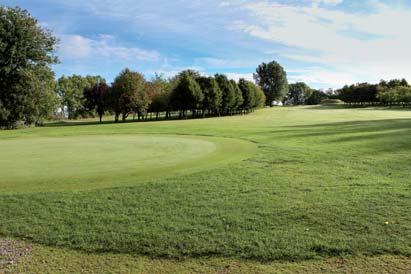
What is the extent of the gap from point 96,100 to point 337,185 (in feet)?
235

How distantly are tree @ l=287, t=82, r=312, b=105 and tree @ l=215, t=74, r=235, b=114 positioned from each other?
94710 millimetres

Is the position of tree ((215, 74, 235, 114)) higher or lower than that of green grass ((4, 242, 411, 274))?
higher

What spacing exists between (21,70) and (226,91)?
4066cm

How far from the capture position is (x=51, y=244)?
569 centimetres

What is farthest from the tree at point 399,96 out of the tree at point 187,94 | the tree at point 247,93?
the tree at point 187,94

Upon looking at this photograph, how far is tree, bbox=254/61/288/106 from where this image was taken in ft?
449

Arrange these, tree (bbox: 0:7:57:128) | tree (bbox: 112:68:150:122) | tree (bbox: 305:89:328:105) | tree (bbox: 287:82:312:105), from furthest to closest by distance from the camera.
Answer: tree (bbox: 287:82:312:105) < tree (bbox: 305:89:328:105) < tree (bbox: 112:68:150:122) < tree (bbox: 0:7:57:128)

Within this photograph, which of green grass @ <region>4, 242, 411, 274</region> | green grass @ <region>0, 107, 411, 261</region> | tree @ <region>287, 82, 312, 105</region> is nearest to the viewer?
green grass @ <region>4, 242, 411, 274</region>

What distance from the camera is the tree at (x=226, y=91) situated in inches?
2876

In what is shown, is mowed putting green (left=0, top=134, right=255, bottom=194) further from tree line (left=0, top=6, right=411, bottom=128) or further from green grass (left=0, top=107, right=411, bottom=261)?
tree line (left=0, top=6, right=411, bottom=128)

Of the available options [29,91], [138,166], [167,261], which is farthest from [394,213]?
[29,91]

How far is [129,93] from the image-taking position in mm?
61469

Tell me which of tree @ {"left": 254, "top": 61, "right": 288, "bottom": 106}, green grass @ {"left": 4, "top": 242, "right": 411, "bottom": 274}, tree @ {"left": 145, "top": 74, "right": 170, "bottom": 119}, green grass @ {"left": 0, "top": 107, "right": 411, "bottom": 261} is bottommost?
green grass @ {"left": 4, "top": 242, "right": 411, "bottom": 274}

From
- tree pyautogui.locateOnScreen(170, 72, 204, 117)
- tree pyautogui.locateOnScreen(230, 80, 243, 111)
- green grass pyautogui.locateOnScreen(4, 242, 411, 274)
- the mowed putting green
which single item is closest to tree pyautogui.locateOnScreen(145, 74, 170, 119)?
tree pyautogui.locateOnScreen(170, 72, 204, 117)
